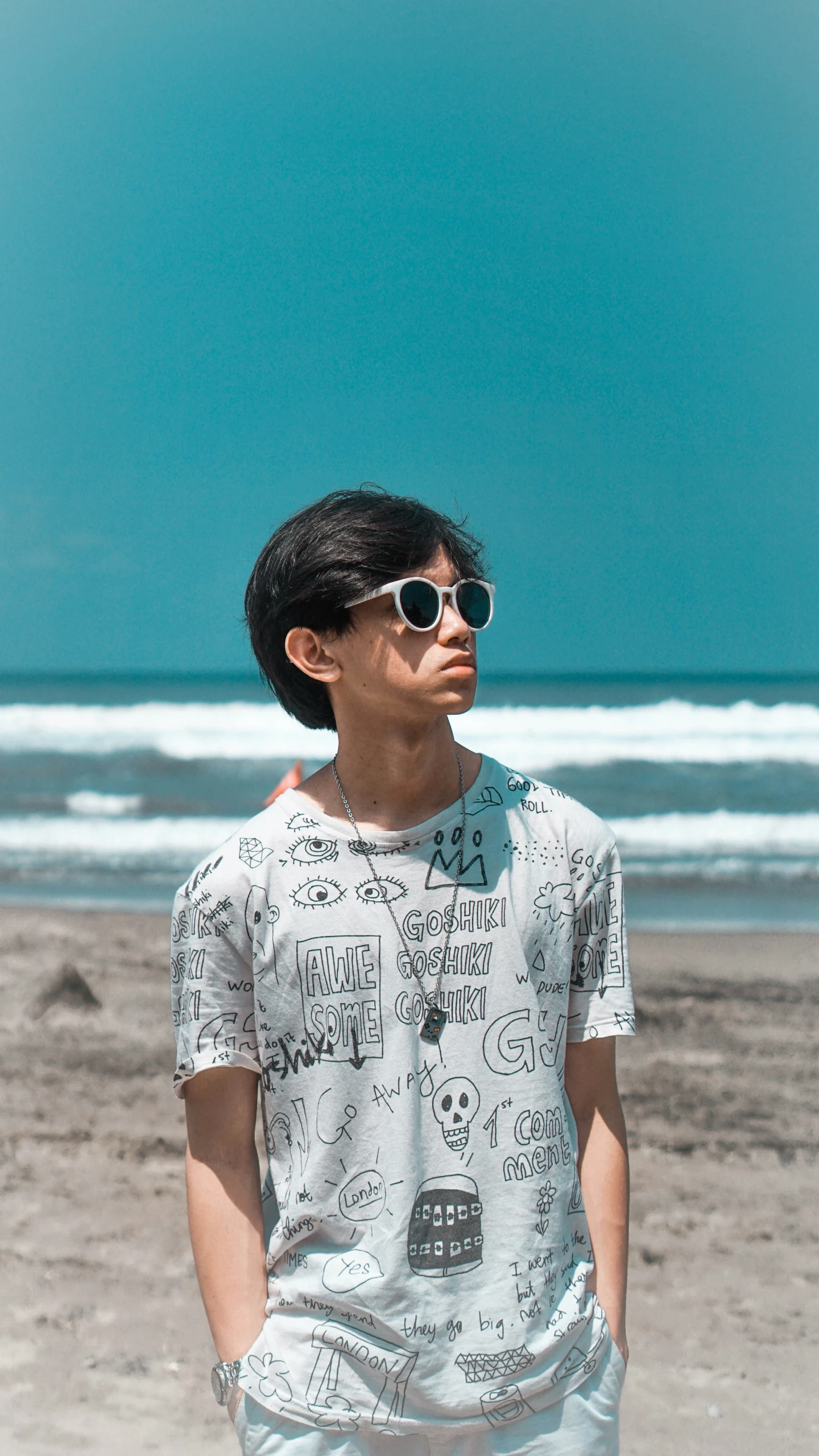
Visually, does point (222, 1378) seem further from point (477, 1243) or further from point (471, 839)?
point (471, 839)

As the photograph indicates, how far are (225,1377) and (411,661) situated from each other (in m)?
1.01

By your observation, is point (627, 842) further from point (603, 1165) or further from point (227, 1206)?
point (227, 1206)

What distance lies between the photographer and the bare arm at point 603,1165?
64.6 inches

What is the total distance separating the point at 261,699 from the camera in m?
26.2

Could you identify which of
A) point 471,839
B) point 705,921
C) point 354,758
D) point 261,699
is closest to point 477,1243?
point 471,839

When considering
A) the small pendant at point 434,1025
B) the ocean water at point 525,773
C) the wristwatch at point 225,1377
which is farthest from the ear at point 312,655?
the ocean water at point 525,773

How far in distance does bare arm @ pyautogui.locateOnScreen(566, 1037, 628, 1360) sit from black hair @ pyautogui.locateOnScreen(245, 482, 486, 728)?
0.71 m

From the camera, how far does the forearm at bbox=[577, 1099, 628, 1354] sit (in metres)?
1.63

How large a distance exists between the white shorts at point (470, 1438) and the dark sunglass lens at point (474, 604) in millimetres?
1037

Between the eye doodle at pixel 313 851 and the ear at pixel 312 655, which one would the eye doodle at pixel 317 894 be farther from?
the ear at pixel 312 655

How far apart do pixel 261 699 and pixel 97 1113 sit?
21.5m

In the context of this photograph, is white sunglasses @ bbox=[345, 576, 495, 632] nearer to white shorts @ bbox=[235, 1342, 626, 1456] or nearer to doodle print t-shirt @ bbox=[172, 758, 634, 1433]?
doodle print t-shirt @ bbox=[172, 758, 634, 1433]

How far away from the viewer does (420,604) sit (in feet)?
5.16

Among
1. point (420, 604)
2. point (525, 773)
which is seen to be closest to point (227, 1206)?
point (420, 604)
